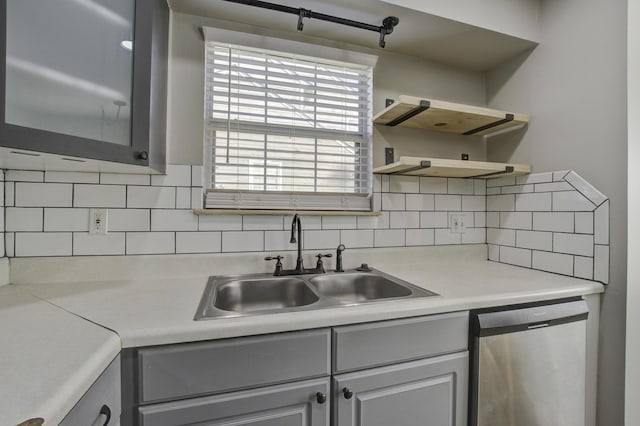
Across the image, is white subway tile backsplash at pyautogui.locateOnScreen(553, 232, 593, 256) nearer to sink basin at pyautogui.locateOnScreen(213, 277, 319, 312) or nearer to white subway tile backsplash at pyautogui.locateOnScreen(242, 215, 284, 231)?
sink basin at pyautogui.locateOnScreen(213, 277, 319, 312)

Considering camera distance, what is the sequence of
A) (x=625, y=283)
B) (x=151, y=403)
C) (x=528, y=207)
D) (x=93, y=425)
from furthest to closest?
1. (x=528, y=207)
2. (x=625, y=283)
3. (x=151, y=403)
4. (x=93, y=425)

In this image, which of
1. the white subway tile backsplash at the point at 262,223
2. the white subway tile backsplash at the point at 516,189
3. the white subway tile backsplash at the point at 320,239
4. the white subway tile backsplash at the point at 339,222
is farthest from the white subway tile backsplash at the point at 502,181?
the white subway tile backsplash at the point at 262,223

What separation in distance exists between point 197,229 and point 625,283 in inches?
73.1

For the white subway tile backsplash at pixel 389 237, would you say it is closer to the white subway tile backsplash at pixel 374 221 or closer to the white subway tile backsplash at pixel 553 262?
the white subway tile backsplash at pixel 374 221

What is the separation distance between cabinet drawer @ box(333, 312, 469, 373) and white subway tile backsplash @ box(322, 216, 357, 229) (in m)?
0.70

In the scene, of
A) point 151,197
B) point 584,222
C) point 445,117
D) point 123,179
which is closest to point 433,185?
point 445,117

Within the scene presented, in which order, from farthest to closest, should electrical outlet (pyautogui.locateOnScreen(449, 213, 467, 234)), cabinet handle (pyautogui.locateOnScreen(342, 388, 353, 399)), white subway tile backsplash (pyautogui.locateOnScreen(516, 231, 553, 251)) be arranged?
1. electrical outlet (pyautogui.locateOnScreen(449, 213, 467, 234))
2. white subway tile backsplash (pyautogui.locateOnScreen(516, 231, 553, 251))
3. cabinet handle (pyautogui.locateOnScreen(342, 388, 353, 399))

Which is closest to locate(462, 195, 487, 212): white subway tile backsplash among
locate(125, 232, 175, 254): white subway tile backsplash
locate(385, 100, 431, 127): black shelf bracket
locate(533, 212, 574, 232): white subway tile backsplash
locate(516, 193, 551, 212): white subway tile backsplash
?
locate(516, 193, 551, 212): white subway tile backsplash

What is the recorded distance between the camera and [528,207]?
5.19 ft

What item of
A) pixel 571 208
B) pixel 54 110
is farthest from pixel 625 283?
pixel 54 110

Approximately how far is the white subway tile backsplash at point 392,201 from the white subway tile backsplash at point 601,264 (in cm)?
87

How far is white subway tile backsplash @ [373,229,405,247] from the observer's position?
1646 mm

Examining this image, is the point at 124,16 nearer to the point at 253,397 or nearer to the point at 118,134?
the point at 118,134

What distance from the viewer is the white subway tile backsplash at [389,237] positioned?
5.40ft
